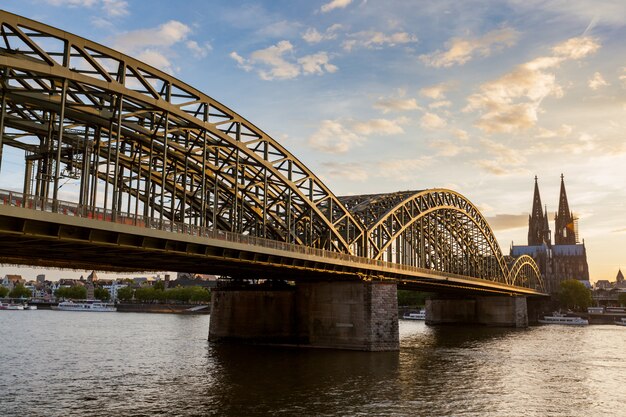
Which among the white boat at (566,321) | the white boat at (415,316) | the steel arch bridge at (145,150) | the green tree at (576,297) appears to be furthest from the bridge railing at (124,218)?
the green tree at (576,297)

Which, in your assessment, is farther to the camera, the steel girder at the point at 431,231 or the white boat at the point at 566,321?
Answer: the white boat at the point at 566,321

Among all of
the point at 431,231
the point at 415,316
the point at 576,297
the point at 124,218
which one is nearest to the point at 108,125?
the point at 124,218

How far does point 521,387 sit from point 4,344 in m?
62.6

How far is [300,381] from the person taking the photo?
44.5 m

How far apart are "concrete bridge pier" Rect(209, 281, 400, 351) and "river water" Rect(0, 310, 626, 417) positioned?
2720mm

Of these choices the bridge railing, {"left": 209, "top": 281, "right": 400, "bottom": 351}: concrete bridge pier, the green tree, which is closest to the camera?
the bridge railing

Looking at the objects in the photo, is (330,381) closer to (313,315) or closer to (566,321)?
(313,315)

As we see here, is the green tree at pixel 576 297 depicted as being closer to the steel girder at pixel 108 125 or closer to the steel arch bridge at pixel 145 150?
the steel arch bridge at pixel 145 150

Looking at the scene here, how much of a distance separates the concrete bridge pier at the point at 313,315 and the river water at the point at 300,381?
2720mm

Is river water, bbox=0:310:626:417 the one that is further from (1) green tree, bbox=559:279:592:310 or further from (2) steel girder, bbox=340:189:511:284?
(1) green tree, bbox=559:279:592:310

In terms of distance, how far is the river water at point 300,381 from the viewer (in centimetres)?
3569

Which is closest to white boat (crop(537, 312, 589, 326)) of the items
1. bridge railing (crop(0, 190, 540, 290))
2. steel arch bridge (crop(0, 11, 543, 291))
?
steel arch bridge (crop(0, 11, 543, 291))

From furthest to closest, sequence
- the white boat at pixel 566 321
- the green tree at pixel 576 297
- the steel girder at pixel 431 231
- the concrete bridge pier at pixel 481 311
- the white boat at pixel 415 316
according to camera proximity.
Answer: the green tree at pixel 576 297
the white boat at pixel 415 316
the white boat at pixel 566 321
the concrete bridge pier at pixel 481 311
the steel girder at pixel 431 231

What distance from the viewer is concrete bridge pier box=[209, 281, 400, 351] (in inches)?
2576
